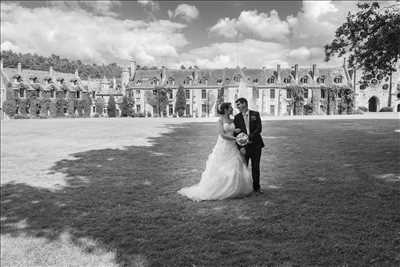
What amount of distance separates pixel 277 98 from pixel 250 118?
6717 centimetres

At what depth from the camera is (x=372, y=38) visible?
12938 millimetres

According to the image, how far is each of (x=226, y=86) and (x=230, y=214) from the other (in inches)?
2685

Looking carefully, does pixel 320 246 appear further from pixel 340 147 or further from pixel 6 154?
pixel 6 154

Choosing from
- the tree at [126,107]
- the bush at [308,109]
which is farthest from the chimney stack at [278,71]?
the tree at [126,107]

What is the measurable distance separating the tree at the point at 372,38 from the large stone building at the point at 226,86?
54547 millimetres

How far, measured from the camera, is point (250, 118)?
8906mm

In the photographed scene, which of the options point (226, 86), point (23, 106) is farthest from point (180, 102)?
point (23, 106)

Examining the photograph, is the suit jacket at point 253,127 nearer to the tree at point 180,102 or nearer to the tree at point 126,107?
the tree at point 180,102

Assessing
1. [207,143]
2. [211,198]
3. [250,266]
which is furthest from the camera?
[207,143]

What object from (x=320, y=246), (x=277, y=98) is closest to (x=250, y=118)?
(x=320, y=246)

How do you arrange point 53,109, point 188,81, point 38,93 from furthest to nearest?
point 188,81 → point 53,109 → point 38,93

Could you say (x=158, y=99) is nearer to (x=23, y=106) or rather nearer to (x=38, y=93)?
(x=38, y=93)

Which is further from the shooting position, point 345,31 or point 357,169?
point 345,31

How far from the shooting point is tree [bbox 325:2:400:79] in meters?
12.2
